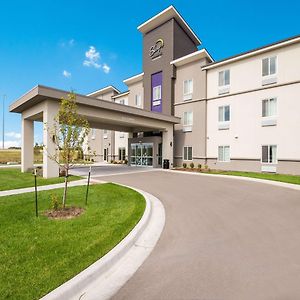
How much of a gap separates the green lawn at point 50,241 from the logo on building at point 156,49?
1001 inches

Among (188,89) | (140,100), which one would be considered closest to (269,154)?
(188,89)

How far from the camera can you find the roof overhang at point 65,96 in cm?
1495

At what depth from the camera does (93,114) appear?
18.4 metres

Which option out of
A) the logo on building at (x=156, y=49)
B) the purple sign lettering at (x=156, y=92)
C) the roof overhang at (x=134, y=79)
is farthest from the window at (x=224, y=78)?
the roof overhang at (x=134, y=79)

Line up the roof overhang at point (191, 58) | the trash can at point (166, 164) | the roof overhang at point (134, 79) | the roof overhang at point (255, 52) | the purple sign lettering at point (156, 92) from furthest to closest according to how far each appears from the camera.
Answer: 1. the roof overhang at point (134, 79)
2. the purple sign lettering at point (156, 92)
3. the trash can at point (166, 164)
4. the roof overhang at point (191, 58)
5. the roof overhang at point (255, 52)

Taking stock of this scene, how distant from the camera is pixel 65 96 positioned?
15844 mm

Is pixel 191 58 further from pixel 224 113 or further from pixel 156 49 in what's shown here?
pixel 224 113

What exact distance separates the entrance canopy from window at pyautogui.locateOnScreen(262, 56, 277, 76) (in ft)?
32.5

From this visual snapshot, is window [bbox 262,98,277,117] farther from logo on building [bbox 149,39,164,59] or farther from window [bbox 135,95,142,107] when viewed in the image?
window [bbox 135,95,142,107]

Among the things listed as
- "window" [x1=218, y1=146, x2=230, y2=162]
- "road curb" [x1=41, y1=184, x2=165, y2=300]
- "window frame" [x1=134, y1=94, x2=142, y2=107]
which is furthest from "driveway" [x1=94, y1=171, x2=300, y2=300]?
"window frame" [x1=134, y1=94, x2=142, y2=107]

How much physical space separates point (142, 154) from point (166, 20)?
17280 mm

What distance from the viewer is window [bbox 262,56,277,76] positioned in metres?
20.6

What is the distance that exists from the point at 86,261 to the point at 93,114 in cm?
1533

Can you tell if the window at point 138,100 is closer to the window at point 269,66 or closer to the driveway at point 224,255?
the window at point 269,66
